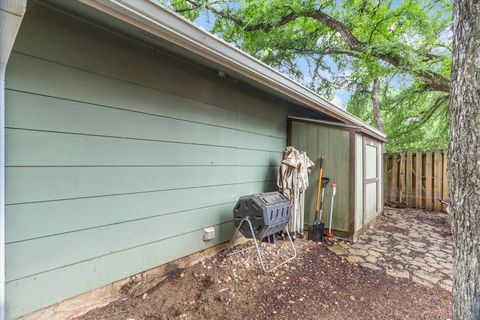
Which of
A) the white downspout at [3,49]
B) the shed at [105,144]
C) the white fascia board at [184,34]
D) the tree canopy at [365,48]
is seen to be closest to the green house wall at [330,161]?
the shed at [105,144]

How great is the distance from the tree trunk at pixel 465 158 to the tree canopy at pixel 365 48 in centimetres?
417

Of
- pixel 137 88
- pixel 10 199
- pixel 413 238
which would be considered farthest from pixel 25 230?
pixel 413 238

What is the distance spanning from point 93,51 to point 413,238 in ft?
17.4

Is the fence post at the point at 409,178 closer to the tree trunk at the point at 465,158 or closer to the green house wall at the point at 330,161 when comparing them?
the green house wall at the point at 330,161

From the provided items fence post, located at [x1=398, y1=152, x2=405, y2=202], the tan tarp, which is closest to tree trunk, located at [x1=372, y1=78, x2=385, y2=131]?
fence post, located at [x1=398, y1=152, x2=405, y2=202]

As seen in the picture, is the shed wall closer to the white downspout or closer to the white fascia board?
the white fascia board

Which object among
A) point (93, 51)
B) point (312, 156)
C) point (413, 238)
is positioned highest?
point (93, 51)

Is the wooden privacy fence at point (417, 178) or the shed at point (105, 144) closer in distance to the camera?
the shed at point (105, 144)

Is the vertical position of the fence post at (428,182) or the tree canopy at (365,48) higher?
the tree canopy at (365,48)

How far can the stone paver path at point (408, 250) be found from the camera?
9.74 ft

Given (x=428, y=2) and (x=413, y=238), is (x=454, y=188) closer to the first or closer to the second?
(x=413, y=238)

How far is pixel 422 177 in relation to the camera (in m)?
6.93

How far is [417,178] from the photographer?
697cm

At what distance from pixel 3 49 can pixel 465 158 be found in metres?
2.47
